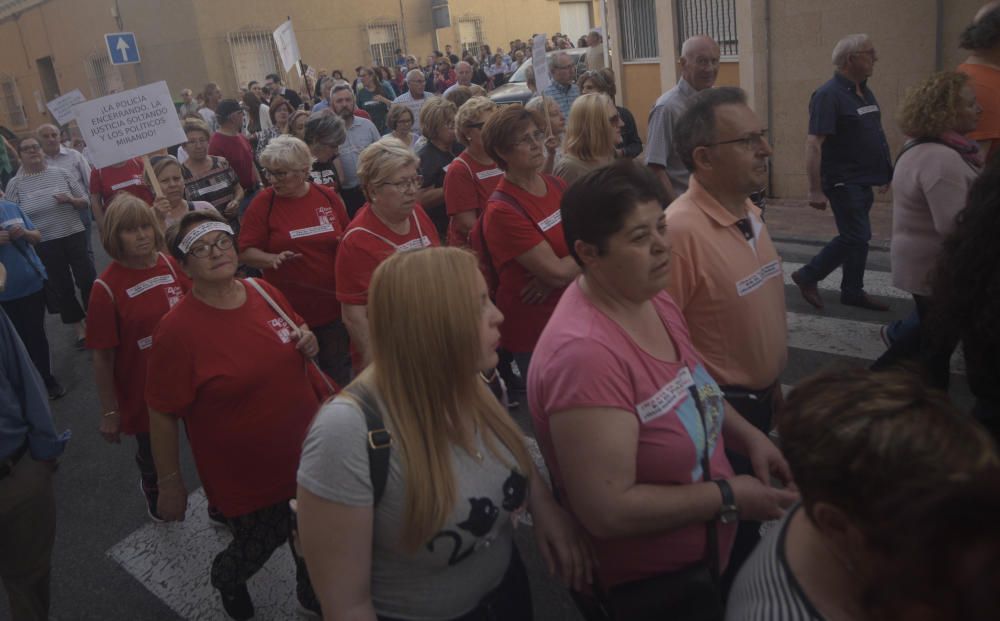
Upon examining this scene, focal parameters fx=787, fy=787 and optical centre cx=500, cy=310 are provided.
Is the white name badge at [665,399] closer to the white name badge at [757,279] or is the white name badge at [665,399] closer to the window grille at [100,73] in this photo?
the white name badge at [757,279]

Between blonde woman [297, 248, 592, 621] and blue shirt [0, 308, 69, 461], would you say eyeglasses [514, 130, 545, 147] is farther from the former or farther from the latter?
blue shirt [0, 308, 69, 461]

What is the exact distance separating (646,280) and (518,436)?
54 centimetres

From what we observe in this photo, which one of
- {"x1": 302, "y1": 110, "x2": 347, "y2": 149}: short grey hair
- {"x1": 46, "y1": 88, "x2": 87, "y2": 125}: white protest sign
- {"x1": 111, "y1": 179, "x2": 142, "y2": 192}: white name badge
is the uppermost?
{"x1": 46, "y1": 88, "x2": 87, "y2": 125}: white protest sign

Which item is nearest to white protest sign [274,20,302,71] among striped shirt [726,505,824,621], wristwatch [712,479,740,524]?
wristwatch [712,479,740,524]

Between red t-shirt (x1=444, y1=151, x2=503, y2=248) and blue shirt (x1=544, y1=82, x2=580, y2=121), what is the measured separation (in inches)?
169

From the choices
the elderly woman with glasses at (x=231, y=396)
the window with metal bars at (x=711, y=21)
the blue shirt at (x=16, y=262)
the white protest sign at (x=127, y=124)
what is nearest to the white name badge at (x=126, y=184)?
the blue shirt at (x=16, y=262)

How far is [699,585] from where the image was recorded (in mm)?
1978

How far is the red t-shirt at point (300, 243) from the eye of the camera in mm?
4770

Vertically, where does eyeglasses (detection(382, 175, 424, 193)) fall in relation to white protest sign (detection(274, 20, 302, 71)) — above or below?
below

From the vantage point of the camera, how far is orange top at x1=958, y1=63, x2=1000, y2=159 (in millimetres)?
4926

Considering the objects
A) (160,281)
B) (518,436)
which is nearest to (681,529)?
(518,436)

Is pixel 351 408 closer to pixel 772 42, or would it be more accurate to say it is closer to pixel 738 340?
pixel 738 340

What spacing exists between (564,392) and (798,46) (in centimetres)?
901

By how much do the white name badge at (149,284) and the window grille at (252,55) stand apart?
2476 centimetres
